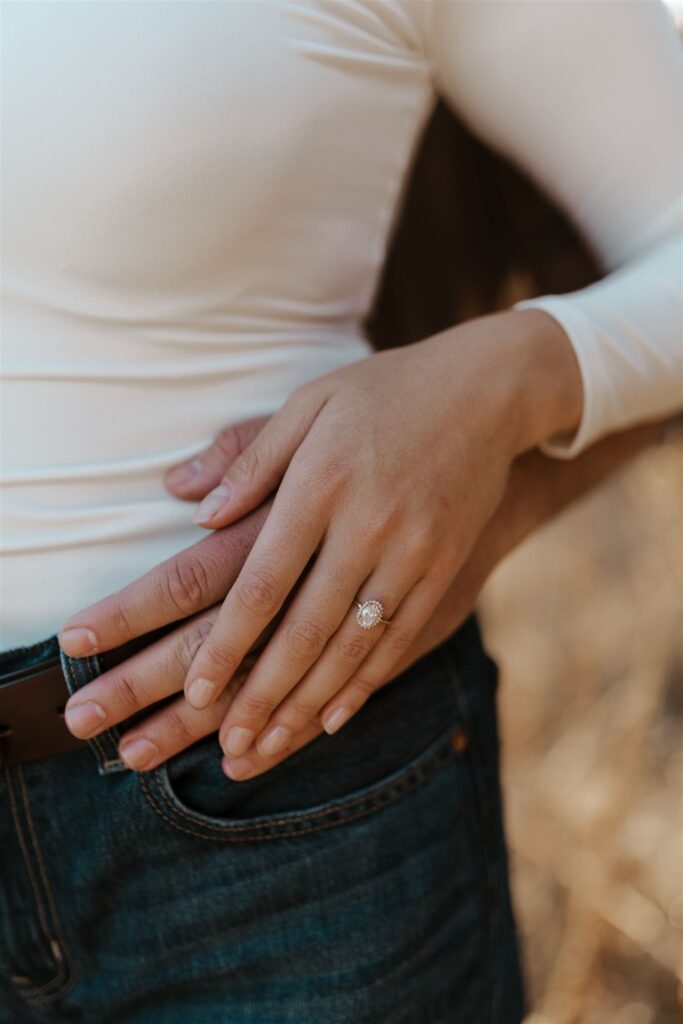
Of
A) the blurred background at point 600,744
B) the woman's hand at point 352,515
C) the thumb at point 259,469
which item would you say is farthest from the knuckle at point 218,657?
the blurred background at point 600,744

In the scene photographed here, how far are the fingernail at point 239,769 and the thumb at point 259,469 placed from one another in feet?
0.63

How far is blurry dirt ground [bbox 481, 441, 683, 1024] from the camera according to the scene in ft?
6.01

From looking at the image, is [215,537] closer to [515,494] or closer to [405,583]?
[405,583]

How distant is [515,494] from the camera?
894 mm

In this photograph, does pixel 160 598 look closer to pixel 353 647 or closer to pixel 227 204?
pixel 353 647

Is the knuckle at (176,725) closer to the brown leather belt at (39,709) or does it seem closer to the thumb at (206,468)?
the brown leather belt at (39,709)

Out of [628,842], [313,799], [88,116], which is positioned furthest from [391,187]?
[628,842]

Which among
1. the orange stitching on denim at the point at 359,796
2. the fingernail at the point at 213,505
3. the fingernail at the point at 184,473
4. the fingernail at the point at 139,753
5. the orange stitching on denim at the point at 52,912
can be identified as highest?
the fingernail at the point at 213,505

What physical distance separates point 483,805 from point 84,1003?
0.41 meters

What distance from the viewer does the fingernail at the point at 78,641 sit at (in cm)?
64

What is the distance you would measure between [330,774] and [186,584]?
22cm

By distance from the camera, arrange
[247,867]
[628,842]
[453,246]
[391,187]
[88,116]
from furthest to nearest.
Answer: [628,842]
[453,246]
[391,187]
[247,867]
[88,116]

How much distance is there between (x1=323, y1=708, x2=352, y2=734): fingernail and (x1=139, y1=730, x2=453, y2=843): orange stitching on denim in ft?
0.27

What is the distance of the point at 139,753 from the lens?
2.18 ft
